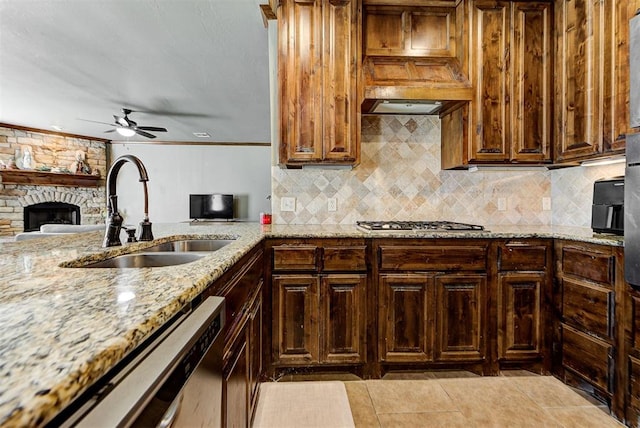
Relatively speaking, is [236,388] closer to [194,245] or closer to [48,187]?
[194,245]

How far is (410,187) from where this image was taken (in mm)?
2723

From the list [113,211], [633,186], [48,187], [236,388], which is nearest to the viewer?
[236,388]

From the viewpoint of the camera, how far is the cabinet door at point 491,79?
2330mm

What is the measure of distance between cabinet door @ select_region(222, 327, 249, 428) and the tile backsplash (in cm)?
148

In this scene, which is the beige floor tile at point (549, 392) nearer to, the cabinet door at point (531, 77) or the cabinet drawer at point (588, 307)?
the cabinet drawer at point (588, 307)

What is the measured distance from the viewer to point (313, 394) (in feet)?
6.35

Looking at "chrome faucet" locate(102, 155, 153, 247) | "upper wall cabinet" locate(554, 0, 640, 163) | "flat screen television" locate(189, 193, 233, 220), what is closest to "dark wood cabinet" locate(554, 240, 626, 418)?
"upper wall cabinet" locate(554, 0, 640, 163)

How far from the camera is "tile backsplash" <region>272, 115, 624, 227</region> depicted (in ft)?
8.79

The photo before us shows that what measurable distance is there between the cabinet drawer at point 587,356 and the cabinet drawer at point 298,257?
1633mm

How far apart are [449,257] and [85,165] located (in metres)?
7.58

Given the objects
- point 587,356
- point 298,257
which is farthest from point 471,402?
point 298,257

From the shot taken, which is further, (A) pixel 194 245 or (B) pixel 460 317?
(B) pixel 460 317

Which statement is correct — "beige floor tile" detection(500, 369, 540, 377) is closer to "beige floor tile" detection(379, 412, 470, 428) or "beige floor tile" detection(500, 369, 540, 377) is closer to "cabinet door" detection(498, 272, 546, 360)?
"cabinet door" detection(498, 272, 546, 360)

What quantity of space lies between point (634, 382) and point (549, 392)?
0.46 m
